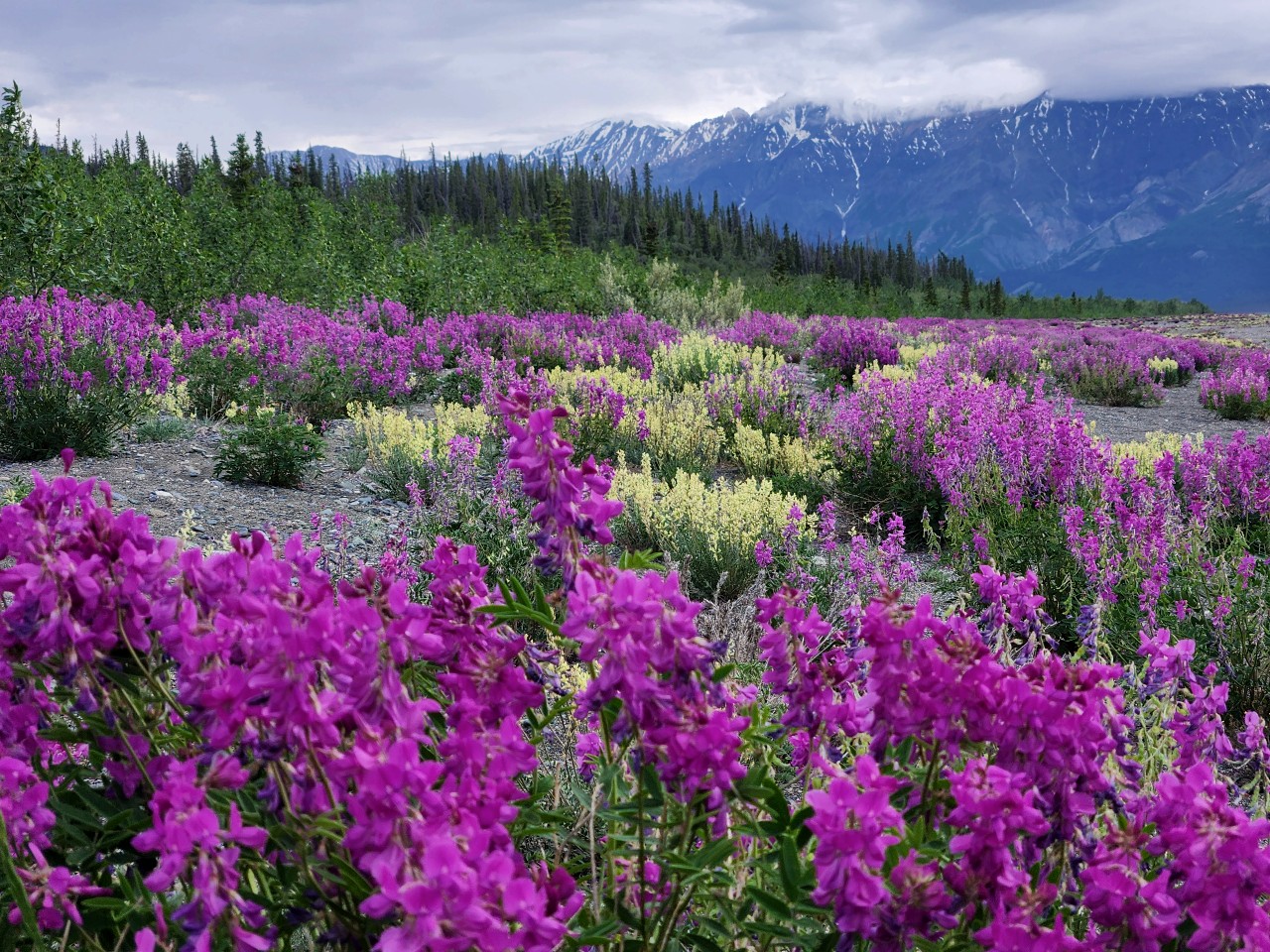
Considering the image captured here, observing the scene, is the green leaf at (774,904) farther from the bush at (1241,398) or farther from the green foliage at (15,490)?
the bush at (1241,398)

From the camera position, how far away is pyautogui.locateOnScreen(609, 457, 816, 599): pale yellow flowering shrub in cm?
579

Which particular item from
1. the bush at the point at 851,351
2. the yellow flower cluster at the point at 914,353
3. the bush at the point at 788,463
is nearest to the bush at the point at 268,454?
the bush at the point at 788,463

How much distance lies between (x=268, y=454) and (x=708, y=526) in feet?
11.7

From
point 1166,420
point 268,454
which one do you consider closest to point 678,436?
point 268,454

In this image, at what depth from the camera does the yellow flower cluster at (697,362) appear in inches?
479

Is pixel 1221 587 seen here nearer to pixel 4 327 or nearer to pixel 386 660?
pixel 386 660

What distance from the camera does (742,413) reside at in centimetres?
993

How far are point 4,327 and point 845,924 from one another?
338 inches

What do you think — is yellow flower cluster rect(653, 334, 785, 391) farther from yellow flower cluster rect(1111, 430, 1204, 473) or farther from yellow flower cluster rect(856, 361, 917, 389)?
yellow flower cluster rect(1111, 430, 1204, 473)

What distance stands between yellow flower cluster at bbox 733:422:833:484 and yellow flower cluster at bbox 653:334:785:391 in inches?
121

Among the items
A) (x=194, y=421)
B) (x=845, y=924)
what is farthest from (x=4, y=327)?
(x=845, y=924)

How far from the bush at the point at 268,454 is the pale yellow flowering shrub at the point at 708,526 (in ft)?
8.64

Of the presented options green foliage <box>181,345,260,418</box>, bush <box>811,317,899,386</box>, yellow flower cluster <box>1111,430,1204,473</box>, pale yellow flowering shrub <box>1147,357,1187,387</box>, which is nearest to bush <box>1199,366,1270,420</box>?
pale yellow flowering shrub <box>1147,357,1187,387</box>

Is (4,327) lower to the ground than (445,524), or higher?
higher
